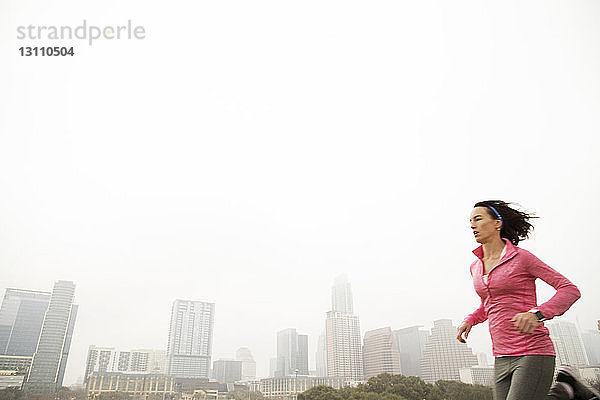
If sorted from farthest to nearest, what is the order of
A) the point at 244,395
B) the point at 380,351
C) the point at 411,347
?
the point at 380,351
the point at 411,347
the point at 244,395

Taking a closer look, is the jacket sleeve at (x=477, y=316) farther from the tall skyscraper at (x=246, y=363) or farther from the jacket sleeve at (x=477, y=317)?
the tall skyscraper at (x=246, y=363)

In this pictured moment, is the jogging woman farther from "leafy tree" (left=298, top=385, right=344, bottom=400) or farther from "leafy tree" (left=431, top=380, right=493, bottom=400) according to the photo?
"leafy tree" (left=298, top=385, right=344, bottom=400)

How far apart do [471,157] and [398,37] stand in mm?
1997

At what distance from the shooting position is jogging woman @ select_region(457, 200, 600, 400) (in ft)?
2.57

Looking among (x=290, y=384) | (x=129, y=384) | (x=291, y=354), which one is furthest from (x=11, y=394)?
(x=291, y=354)

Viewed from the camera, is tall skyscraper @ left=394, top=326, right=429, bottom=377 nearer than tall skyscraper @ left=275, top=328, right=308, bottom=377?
Yes

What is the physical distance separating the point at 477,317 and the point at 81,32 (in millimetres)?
5011

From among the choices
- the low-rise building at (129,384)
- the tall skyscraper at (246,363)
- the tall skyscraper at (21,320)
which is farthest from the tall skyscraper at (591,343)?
the tall skyscraper at (21,320)

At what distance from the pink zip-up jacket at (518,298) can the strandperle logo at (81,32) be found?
4847 mm

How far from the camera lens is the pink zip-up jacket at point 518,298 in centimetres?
80

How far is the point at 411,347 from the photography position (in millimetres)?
8312

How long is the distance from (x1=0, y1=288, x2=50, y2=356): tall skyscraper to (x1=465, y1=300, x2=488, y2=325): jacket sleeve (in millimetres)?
8232

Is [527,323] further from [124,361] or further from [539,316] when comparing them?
[124,361]

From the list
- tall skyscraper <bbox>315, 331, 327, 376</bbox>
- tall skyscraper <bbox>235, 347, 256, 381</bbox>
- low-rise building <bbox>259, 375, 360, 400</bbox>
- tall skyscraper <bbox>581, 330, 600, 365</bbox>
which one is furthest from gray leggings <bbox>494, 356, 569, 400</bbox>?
tall skyscraper <bbox>315, 331, 327, 376</bbox>
